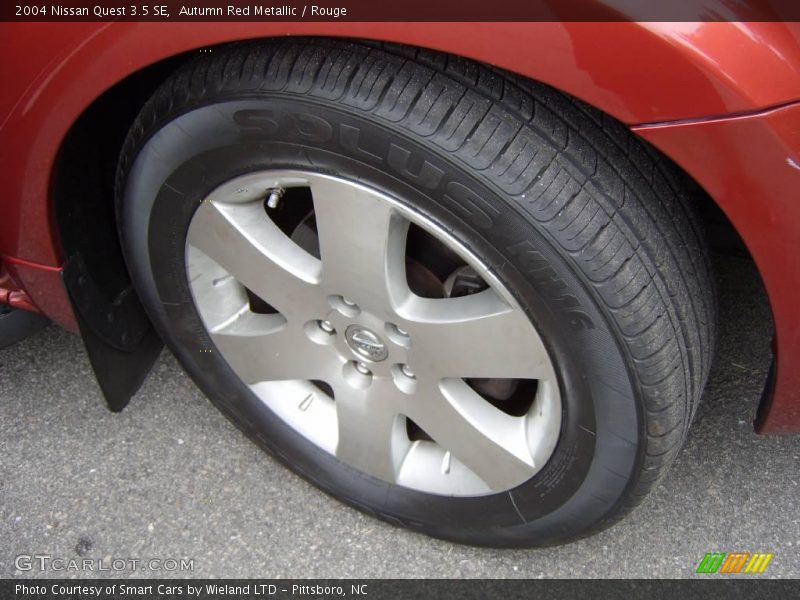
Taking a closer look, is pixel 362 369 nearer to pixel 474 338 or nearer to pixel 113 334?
pixel 474 338

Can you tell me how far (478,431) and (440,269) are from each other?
0.98 feet

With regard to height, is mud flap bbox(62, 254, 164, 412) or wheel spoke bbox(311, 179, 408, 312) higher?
wheel spoke bbox(311, 179, 408, 312)

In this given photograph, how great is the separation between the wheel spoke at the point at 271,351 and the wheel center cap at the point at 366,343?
3.3 inches

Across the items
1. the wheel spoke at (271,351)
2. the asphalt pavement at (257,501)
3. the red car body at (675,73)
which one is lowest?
the asphalt pavement at (257,501)

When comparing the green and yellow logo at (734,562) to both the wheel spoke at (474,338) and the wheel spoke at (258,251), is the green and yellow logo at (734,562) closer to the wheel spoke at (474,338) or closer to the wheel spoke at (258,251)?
the wheel spoke at (474,338)

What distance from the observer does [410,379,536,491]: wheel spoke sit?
4.79ft

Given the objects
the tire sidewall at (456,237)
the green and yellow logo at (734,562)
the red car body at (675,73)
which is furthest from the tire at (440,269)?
the green and yellow logo at (734,562)

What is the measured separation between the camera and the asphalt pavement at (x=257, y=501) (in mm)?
1723

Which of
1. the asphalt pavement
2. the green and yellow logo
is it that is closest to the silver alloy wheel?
the asphalt pavement
